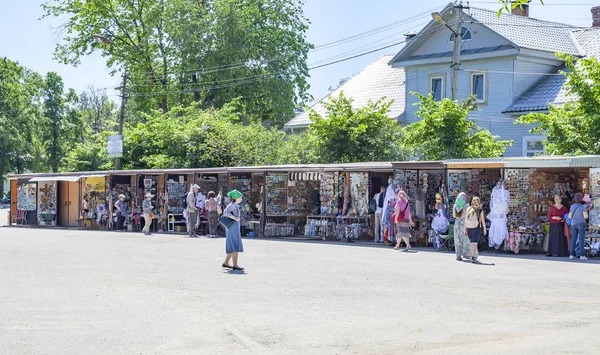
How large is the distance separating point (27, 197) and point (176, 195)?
36.6 ft

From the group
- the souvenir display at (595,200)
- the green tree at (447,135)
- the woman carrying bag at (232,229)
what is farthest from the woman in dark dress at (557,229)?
the woman carrying bag at (232,229)

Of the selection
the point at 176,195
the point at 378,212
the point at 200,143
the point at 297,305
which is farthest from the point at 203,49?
the point at 297,305

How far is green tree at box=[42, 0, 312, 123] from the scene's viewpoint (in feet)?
177

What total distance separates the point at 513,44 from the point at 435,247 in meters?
15.3

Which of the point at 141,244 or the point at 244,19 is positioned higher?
the point at 244,19

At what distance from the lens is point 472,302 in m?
13.0

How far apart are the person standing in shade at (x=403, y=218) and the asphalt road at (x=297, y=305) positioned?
2123 mm

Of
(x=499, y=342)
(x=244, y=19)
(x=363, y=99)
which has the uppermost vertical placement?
(x=244, y=19)

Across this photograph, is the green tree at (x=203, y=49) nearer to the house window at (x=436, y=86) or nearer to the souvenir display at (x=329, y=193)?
the house window at (x=436, y=86)

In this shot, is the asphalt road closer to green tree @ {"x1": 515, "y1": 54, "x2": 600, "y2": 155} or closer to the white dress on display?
the white dress on display

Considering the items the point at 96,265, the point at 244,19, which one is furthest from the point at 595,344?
the point at 244,19

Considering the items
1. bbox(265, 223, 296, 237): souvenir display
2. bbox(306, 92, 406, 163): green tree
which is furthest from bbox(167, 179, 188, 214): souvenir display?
bbox(306, 92, 406, 163): green tree

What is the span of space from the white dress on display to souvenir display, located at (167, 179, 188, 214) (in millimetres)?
15067

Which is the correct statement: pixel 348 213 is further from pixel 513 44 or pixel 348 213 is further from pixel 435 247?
pixel 513 44
